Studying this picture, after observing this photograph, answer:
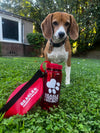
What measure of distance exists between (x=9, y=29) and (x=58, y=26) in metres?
10.5

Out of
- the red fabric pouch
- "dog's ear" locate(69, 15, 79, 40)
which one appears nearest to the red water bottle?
the red fabric pouch

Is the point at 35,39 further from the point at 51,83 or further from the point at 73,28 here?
the point at 51,83

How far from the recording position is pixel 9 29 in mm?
11609

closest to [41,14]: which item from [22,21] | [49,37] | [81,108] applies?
[22,21]

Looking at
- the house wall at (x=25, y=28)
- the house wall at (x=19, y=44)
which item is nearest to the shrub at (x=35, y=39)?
the house wall at (x=19, y=44)

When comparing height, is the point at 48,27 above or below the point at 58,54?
above

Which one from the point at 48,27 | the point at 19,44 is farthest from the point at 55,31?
the point at 19,44

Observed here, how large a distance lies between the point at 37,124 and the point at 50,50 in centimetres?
176

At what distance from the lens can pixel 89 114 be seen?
1.50 meters

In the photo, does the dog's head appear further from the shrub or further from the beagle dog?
the shrub

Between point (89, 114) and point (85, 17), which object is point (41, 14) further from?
point (89, 114)

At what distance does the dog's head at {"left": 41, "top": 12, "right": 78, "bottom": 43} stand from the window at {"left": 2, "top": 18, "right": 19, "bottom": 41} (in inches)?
392

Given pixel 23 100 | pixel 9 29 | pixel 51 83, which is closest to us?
pixel 23 100

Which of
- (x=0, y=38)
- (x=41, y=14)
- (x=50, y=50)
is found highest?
(x=41, y=14)
